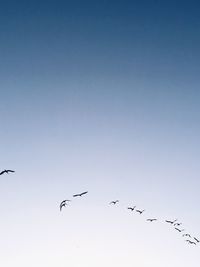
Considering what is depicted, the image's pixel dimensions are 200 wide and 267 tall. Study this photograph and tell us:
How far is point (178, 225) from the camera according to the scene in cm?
5238

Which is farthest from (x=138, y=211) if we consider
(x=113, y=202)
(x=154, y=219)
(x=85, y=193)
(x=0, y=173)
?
(x=0, y=173)

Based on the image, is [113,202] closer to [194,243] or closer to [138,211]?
[138,211]

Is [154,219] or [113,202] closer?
[113,202]

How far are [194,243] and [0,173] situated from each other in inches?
1160

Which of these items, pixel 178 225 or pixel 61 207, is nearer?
pixel 61 207

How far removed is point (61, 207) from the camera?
138 ft

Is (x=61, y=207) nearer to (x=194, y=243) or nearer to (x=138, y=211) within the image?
(x=138, y=211)

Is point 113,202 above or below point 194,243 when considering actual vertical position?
above

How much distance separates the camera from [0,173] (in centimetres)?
3372

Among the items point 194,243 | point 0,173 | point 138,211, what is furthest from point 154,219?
point 0,173

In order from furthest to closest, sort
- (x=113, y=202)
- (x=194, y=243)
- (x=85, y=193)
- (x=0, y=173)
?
(x=194, y=243) → (x=113, y=202) → (x=85, y=193) → (x=0, y=173)

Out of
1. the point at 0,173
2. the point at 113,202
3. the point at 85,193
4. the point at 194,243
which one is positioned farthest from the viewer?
the point at 194,243

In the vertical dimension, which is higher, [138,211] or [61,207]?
[138,211]

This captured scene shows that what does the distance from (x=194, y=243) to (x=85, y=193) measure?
19.1 m
